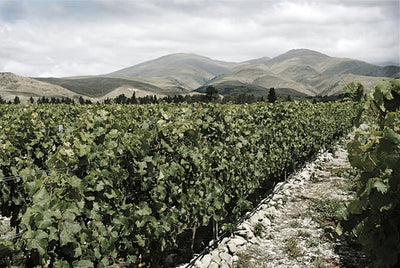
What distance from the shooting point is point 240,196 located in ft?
20.8

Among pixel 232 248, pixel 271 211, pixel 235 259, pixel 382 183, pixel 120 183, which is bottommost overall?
pixel 235 259

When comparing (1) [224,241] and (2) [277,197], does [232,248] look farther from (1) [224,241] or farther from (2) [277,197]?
(2) [277,197]

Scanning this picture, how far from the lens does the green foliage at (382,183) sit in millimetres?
2059

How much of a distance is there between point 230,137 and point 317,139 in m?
8.61

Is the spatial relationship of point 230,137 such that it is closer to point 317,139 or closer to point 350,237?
point 350,237

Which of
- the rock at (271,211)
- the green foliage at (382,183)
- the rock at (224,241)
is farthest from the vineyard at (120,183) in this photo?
the rock at (271,211)

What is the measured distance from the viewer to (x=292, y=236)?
6.00 metres

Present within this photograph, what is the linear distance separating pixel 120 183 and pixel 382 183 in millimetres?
2820

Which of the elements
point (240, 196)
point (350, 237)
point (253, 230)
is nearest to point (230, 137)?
point (240, 196)

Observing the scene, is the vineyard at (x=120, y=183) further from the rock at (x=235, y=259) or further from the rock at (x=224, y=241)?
the rock at (x=235, y=259)

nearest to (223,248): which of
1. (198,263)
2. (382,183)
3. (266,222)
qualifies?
→ (198,263)

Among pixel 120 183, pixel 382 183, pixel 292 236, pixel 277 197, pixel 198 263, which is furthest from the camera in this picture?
pixel 277 197

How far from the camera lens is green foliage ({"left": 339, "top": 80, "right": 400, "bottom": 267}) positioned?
2.06m

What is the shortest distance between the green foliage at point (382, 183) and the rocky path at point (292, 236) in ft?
3.78
